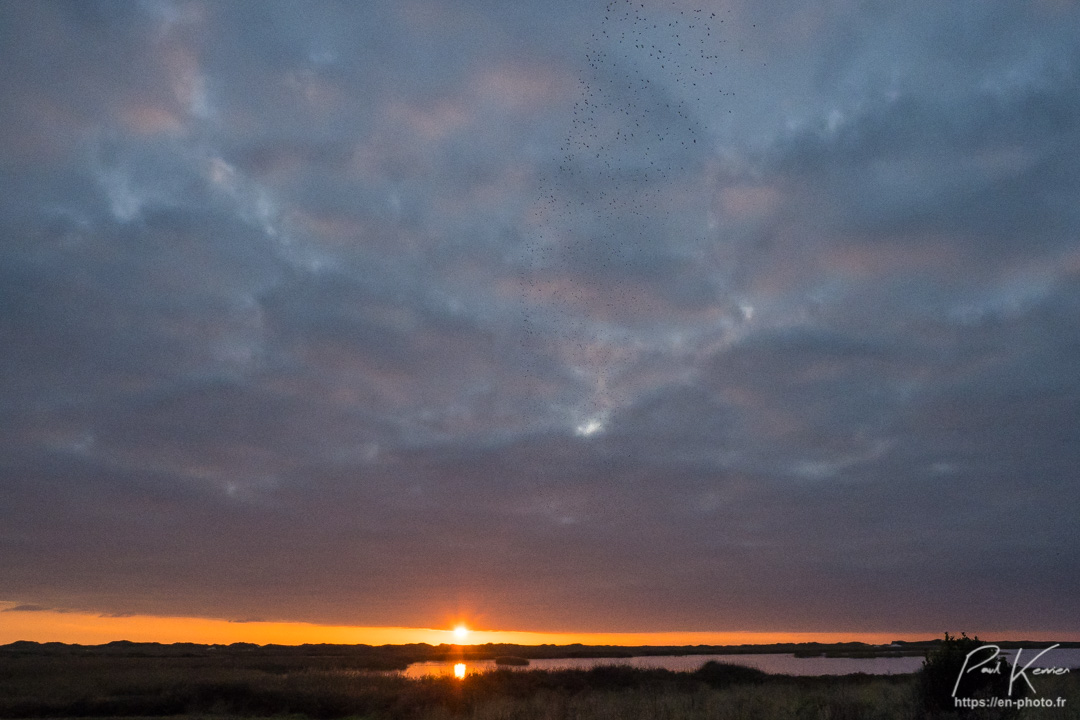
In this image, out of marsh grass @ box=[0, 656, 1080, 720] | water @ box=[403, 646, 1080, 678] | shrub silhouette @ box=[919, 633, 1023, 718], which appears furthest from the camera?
water @ box=[403, 646, 1080, 678]

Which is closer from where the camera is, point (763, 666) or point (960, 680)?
point (960, 680)

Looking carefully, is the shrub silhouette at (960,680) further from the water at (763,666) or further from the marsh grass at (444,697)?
the water at (763,666)

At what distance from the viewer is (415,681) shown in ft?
147

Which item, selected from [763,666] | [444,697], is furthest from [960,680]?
[763,666]

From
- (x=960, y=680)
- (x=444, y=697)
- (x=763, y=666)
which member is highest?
(x=960, y=680)

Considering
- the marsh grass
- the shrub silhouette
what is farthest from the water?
the shrub silhouette

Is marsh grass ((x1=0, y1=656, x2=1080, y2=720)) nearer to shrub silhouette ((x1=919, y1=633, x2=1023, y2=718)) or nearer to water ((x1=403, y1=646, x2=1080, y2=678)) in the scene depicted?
shrub silhouette ((x1=919, y1=633, x2=1023, y2=718))

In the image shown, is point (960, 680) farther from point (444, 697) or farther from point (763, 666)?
point (763, 666)

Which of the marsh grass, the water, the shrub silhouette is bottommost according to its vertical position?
the water

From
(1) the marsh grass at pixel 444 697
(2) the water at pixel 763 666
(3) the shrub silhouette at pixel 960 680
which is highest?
(3) the shrub silhouette at pixel 960 680

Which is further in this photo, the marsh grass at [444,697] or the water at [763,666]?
the water at [763,666]

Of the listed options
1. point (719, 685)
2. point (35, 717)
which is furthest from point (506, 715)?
point (719, 685)

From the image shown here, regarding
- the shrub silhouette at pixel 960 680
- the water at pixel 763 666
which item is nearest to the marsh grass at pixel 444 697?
the shrub silhouette at pixel 960 680

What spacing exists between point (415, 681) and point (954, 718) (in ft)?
111
